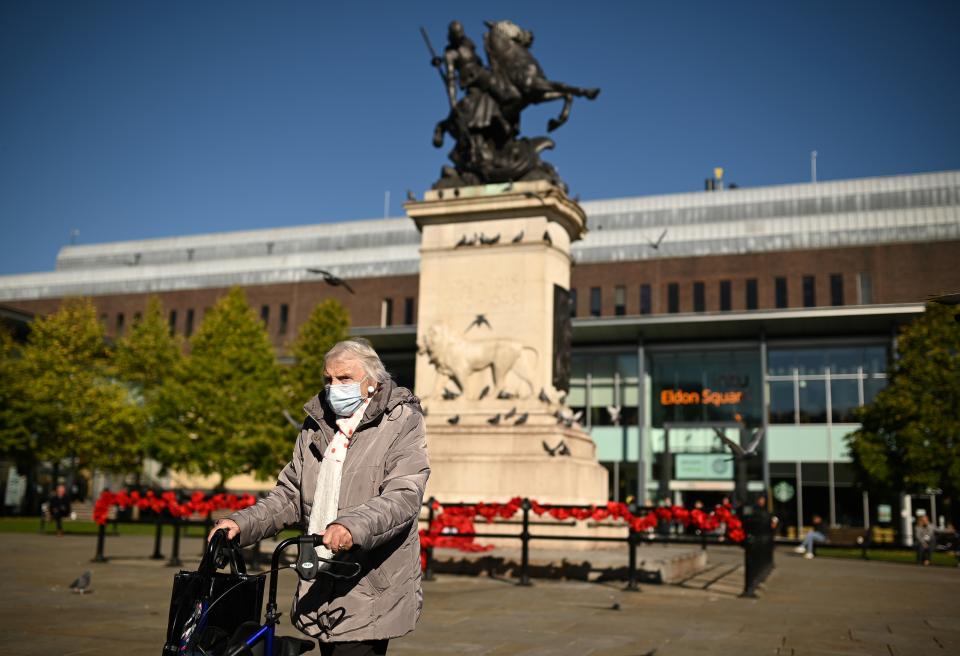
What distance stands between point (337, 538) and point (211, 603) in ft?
1.83

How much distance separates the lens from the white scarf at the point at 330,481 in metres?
4.08

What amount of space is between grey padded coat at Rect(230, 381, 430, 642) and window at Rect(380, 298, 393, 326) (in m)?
57.1

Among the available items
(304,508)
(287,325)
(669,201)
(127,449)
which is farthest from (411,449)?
(287,325)

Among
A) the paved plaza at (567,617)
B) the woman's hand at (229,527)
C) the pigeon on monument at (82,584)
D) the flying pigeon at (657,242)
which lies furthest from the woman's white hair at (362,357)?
the flying pigeon at (657,242)

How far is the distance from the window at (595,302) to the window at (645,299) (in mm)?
2480

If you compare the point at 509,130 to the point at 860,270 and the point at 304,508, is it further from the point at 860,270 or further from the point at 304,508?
the point at 860,270

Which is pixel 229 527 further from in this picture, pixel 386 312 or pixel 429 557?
pixel 386 312

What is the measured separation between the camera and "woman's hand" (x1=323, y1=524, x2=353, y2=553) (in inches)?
136

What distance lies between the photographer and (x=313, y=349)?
155ft

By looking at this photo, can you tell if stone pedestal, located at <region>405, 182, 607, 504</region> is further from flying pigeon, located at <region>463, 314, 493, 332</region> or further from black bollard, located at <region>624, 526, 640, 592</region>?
black bollard, located at <region>624, 526, 640, 592</region>

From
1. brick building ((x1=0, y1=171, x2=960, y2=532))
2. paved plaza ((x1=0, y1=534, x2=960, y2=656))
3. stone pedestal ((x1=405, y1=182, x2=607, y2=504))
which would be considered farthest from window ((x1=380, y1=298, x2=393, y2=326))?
paved plaza ((x1=0, y1=534, x2=960, y2=656))

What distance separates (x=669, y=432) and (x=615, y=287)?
13.2 meters

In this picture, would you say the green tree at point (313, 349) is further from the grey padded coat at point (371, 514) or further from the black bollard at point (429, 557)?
the grey padded coat at point (371, 514)

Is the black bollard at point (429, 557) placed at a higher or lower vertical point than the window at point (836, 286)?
lower
